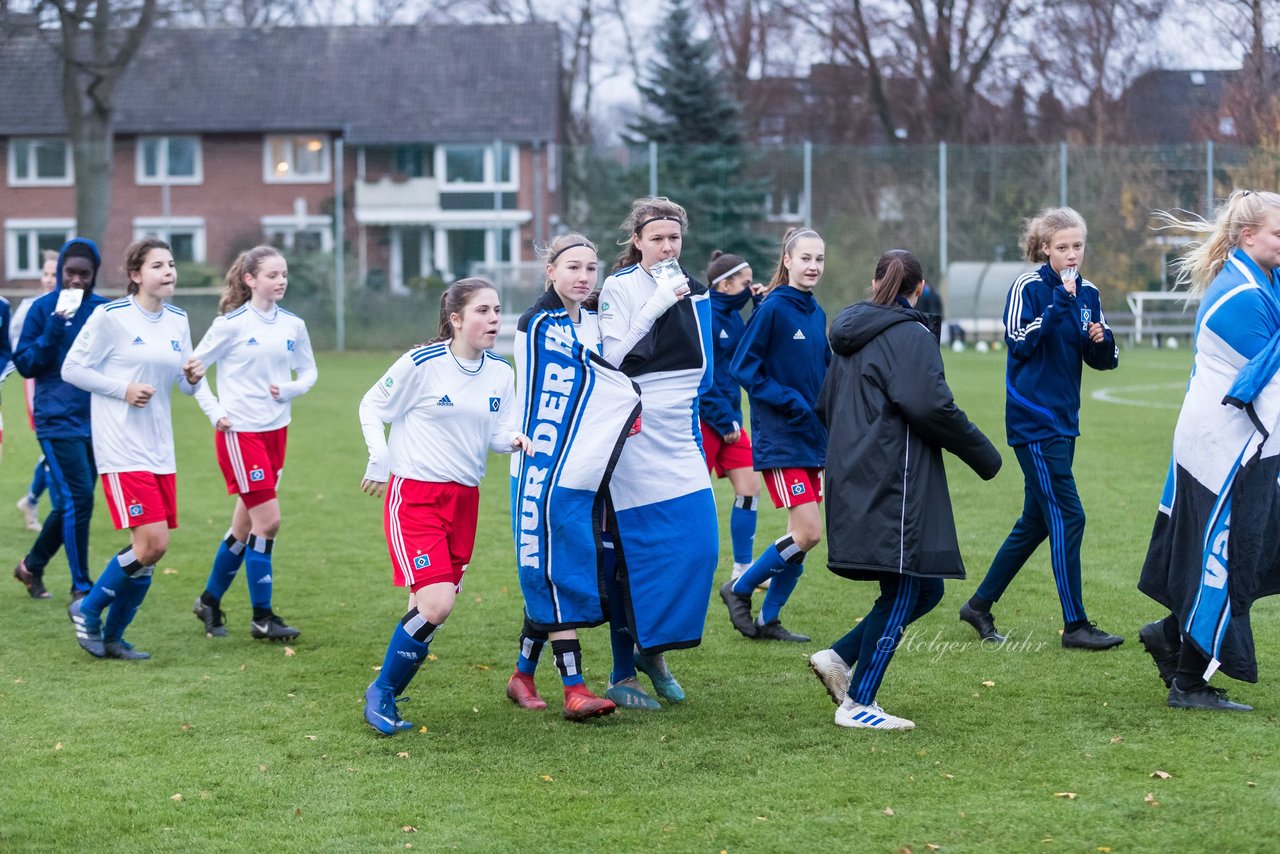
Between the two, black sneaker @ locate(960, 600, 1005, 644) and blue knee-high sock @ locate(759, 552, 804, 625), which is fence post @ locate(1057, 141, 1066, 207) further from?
blue knee-high sock @ locate(759, 552, 804, 625)

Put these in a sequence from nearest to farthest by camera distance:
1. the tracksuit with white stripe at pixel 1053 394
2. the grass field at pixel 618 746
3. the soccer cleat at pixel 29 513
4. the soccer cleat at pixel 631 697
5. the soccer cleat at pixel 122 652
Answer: the grass field at pixel 618 746 → the soccer cleat at pixel 631 697 → the tracksuit with white stripe at pixel 1053 394 → the soccer cleat at pixel 122 652 → the soccer cleat at pixel 29 513

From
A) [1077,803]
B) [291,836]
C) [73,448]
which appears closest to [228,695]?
[291,836]

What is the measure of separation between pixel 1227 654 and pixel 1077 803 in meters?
1.25

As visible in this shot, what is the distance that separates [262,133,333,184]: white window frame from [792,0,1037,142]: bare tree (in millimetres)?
14950

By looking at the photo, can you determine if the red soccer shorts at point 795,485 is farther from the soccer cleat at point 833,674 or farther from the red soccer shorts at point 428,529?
the red soccer shorts at point 428,529

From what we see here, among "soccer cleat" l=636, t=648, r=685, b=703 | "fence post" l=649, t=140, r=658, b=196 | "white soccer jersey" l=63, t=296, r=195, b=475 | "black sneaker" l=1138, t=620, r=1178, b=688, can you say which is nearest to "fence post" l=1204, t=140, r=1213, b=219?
"fence post" l=649, t=140, r=658, b=196

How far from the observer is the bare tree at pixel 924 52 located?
44.8 m

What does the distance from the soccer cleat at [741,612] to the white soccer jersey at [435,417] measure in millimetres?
1990

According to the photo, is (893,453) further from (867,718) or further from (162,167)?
(162,167)

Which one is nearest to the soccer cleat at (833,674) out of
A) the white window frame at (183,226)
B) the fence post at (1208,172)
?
the fence post at (1208,172)

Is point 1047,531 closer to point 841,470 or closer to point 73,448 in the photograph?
point 841,470

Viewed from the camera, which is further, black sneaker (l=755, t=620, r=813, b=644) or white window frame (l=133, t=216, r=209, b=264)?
white window frame (l=133, t=216, r=209, b=264)

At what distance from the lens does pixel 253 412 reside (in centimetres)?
754

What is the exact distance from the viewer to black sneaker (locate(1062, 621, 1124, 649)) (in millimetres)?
6809
